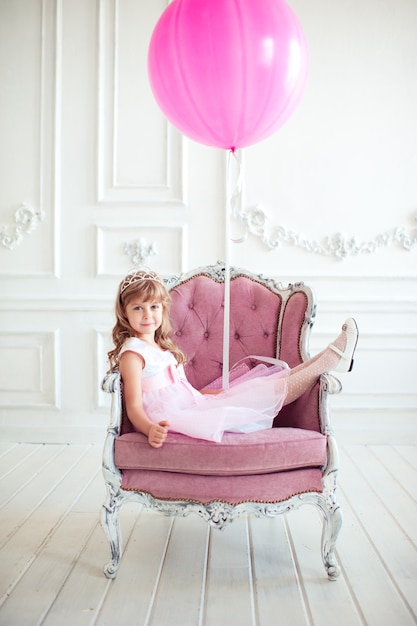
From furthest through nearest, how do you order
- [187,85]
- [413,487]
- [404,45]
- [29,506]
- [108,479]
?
[404,45]
[413,487]
[29,506]
[187,85]
[108,479]

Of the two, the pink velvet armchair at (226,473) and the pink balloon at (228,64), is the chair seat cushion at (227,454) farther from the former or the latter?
the pink balloon at (228,64)

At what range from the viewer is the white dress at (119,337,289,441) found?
1.69 metres

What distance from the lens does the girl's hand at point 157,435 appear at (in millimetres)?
1627

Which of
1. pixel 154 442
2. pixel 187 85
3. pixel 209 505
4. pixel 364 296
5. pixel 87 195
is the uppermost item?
pixel 187 85

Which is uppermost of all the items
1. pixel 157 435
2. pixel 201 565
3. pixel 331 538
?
pixel 157 435

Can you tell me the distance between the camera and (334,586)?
1.62m

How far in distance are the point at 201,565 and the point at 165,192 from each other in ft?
6.37

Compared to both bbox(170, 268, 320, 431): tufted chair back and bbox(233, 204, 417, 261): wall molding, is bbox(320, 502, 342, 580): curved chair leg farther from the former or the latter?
bbox(233, 204, 417, 261): wall molding

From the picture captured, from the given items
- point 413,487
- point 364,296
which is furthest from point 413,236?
point 413,487

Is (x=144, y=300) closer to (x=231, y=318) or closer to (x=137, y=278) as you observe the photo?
(x=137, y=278)

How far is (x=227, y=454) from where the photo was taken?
1616 millimetres

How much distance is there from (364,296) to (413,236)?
1.33 ft

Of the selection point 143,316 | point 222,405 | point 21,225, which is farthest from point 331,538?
point 21,225

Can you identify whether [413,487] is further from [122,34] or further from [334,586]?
[122,34]
